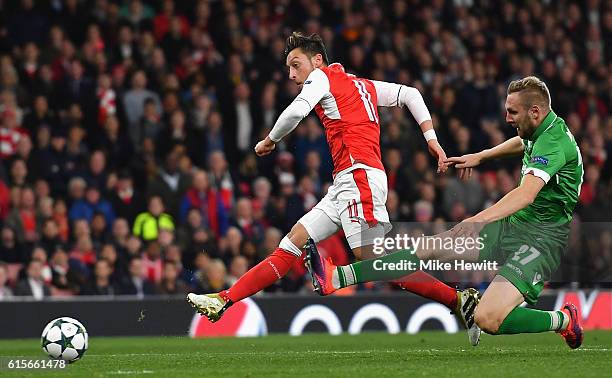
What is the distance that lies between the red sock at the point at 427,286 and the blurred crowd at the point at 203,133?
448 cm

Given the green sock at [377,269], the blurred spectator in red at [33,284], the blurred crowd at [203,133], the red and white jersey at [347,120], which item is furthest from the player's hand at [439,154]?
the blurred spectator in red at [33,284]

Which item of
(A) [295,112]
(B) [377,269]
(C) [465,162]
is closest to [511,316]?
(B) [377,269]

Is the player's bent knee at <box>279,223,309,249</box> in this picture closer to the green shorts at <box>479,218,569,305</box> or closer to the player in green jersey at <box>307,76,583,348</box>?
the player in green jersey at <box>307,76,583,348</box>

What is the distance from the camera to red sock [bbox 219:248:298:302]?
961 cm

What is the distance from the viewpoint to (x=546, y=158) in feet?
27.9

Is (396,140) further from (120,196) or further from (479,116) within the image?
(120,196)

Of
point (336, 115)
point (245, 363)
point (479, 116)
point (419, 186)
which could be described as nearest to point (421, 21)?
point (479, 116)

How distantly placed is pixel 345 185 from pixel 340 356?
1286 mm

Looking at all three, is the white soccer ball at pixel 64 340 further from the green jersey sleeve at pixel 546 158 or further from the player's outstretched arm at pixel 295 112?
the green jersey sleeve at pixel 546 158

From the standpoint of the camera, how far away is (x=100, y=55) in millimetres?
16016

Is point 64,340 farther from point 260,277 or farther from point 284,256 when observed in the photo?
point 284,256

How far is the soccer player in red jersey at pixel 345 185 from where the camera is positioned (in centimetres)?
955

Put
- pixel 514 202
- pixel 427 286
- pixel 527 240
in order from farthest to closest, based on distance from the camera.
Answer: pixel 427 286 → pixel 527 240 → pixel 514 202

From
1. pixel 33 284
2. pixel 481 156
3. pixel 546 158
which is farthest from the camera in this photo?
pixel 33 284
